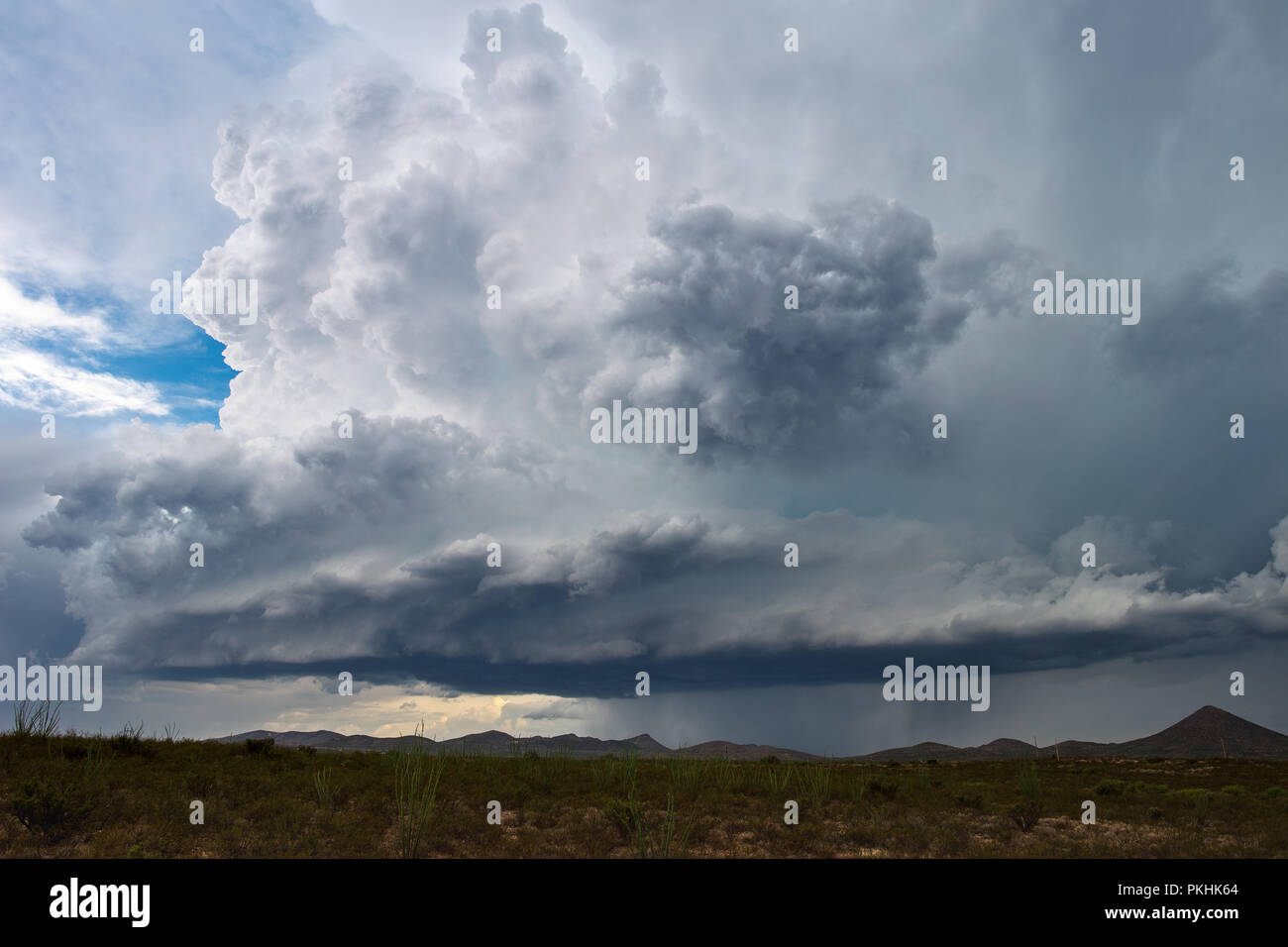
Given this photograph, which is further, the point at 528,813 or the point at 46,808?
the point at 528,813

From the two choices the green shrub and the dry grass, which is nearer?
the green shrub

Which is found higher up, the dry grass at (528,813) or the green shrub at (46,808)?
Result: the green shrub at (46,808)

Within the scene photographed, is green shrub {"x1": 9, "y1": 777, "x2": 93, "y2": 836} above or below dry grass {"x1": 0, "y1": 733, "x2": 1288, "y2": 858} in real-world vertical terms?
above

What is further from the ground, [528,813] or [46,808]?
[46,808]

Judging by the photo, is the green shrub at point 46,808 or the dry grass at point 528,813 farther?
the dry grass at point 528,813
